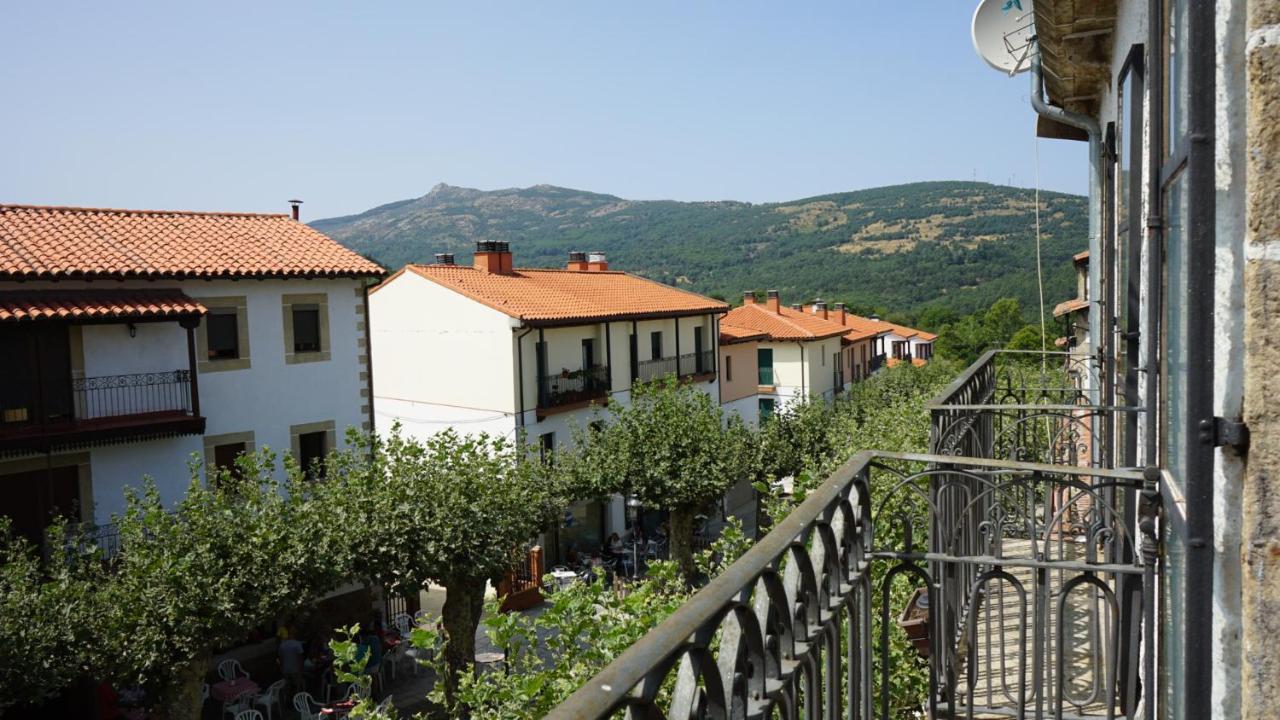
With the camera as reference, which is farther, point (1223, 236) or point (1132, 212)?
point (1132, 212)

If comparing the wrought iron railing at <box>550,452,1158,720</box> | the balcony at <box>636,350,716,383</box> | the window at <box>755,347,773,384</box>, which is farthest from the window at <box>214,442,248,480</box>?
the window at <box>755,347,773,384</box>

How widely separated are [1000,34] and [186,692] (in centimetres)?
1292

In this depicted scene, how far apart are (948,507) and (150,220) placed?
60.6ft

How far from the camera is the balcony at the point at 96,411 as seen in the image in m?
14.8

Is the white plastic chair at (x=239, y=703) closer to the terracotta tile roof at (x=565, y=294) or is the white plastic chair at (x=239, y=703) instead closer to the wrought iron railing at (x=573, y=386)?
the terracotta tile roof at (x=565, y=294)

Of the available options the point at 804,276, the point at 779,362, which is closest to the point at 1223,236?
the point at 779,362

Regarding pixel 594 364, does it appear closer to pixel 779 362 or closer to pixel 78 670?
pixel 779 362

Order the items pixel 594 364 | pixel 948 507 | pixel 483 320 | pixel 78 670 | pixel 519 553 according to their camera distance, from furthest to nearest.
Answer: pixel 594 364 → pixel 483 320 → pixel 519 553 → pixel 78 670 → pixel 948 507

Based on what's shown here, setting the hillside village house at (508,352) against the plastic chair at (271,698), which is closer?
the plastic chair at (271,698)

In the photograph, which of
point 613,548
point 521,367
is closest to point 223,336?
point 521,367

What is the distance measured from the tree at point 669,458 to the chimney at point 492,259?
9.20 metres

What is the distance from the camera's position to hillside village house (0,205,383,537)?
1496 cm

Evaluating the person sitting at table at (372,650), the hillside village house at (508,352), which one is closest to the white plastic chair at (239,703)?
the person sitting at table at (372,650)

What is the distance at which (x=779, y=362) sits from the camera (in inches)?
1612
